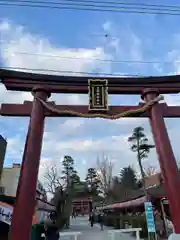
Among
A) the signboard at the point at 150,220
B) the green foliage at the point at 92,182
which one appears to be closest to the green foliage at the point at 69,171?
the green foliage at the point at 92,182

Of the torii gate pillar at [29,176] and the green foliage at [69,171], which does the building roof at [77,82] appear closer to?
the torii gate pillar at [29,176]

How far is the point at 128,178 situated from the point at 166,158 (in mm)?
52234

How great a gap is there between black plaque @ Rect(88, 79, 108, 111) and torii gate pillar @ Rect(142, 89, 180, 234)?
5.59ft

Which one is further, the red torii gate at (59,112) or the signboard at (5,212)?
the signboard at (5,212)

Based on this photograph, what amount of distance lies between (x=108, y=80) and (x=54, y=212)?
67.3ft

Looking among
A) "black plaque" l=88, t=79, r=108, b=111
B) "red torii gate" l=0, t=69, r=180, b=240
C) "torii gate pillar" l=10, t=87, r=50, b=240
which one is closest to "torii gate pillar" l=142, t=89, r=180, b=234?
"red torii gate" l=0, t=69, r=180, b=240

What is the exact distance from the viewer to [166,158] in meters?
9.26

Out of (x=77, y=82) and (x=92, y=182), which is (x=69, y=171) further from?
(x=77, y=82)

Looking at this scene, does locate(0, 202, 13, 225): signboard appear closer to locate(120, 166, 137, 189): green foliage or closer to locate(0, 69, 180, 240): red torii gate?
locate(0, 69, 180, 240): red torii gate

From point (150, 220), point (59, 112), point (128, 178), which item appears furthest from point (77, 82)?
point (128, 178)

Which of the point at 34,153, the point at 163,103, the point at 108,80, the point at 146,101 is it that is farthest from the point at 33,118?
the point at 163,103

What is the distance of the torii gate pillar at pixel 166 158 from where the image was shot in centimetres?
866

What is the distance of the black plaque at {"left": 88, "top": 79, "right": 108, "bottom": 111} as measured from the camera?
10.3 metres

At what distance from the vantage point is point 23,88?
10461 millimetres
